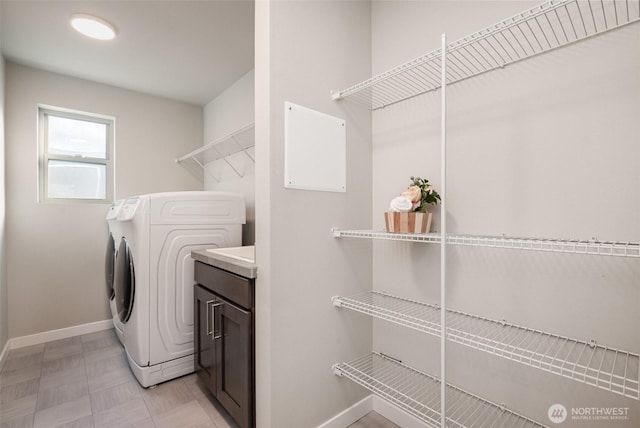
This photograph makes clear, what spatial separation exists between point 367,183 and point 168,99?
2.64 m

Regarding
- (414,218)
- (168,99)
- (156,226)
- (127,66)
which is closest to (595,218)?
(414,218)

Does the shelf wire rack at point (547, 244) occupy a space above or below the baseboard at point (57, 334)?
above

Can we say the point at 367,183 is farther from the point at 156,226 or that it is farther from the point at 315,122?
the point at 156,226

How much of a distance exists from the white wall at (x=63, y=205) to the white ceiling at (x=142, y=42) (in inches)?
7.4

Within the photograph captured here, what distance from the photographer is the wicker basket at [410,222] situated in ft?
4.04

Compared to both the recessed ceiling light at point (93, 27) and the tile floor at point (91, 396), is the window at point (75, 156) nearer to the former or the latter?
the recessed ceiling light at point (93, 27)

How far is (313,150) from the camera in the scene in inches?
54.6

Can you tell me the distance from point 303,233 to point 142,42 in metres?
1.98

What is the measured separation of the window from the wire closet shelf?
266cm

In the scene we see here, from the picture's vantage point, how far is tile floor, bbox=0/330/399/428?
154 cm

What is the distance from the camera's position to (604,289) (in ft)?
3.13

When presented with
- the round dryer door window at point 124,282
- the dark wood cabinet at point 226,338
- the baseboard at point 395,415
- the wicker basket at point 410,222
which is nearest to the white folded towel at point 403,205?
the wicker basket at point 410,222

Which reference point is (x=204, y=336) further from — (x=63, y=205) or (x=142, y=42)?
(x=142, y=42)

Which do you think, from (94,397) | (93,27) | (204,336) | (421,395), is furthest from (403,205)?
(93,27)
